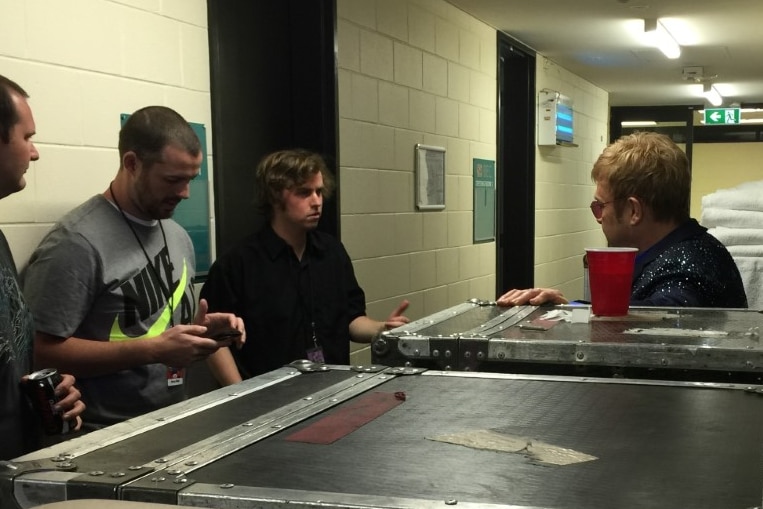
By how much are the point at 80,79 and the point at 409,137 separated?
245cm

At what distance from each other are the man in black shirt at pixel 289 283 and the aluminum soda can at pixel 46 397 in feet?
3.09

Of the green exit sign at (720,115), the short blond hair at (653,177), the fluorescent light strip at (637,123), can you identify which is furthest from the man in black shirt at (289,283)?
the fluorescent light strip at (637,123)

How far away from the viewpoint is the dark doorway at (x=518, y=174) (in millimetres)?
6953

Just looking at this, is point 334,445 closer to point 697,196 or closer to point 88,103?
point 88,103

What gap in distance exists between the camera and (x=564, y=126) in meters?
7.55

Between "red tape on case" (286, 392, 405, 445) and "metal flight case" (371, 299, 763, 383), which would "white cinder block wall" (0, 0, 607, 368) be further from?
"red tape on case" (286, 392, 405, 445)

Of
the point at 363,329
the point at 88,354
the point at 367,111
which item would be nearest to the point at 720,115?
the point at 367,111

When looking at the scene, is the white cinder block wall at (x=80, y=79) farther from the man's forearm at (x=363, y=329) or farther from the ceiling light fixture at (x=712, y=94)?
the ceiling light fixture at (x=712, y=94)

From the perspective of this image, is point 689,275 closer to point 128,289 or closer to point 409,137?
point 128,289

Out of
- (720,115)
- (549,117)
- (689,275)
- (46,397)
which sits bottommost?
(46,397)

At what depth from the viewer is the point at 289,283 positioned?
9.76 ft

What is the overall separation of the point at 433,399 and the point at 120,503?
0.61 m

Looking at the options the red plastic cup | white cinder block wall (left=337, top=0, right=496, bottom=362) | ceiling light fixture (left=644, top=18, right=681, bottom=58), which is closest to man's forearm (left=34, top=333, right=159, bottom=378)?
the red plastic cup

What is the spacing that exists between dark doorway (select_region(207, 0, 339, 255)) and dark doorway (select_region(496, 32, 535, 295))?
10.8 ft
